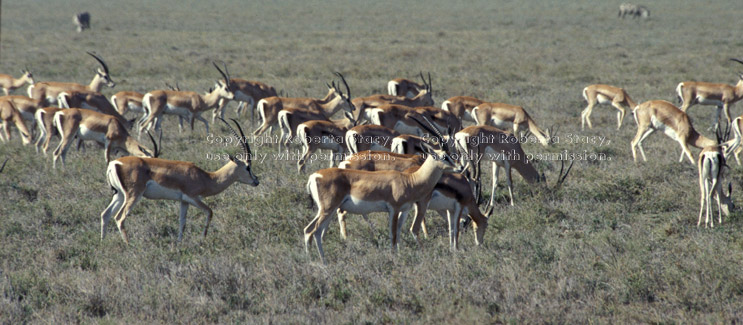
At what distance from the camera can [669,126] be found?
11609 millimetres

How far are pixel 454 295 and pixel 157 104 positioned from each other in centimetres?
1039

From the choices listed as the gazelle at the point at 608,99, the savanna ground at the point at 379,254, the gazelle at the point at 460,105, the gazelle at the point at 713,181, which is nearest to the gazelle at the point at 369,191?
the savanna ground at the point at 379,254

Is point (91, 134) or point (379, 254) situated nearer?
point (379, 254)

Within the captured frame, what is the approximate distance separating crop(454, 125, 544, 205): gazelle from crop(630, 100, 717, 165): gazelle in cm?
272

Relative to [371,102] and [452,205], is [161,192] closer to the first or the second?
[452,205]

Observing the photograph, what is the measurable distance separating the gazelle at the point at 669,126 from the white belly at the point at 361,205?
6.30 metres

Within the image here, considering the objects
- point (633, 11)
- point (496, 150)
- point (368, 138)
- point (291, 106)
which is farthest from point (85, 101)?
point (633, 11)

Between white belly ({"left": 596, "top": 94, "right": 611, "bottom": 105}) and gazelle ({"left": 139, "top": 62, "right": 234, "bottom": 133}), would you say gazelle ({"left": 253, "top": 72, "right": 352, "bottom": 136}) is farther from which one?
white belly ({"left": 596, "top": 94, "right": 611, "bottom": 105})

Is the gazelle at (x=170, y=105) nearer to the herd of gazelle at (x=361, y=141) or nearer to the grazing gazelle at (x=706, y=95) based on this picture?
the herd of gazelle at (x=361, y=141)

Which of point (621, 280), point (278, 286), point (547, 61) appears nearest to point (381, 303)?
point (278, 286)

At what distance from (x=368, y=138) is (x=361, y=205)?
346 cm

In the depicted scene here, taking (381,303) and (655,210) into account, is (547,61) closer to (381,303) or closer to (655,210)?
(655,210)

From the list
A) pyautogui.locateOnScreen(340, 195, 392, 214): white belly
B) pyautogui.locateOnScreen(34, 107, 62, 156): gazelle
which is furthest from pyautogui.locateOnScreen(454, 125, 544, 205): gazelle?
pyautogui.locateOnScreen(34, 107, 62, 156): gazelle

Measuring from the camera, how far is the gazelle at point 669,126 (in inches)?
441
